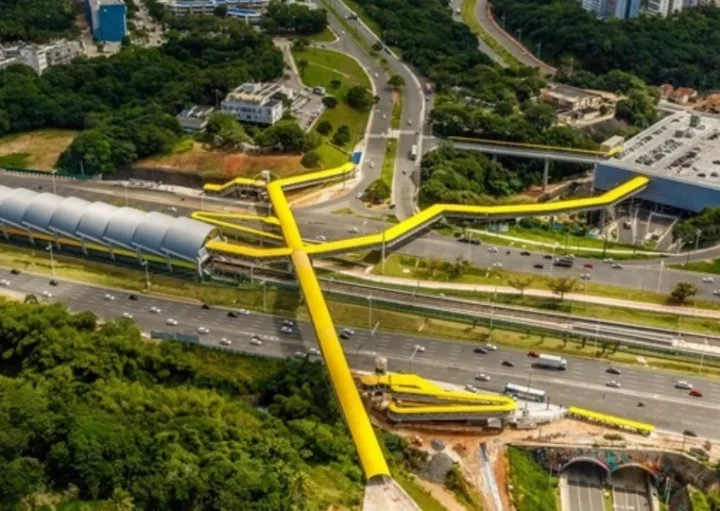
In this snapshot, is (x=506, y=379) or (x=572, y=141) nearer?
(x=506, y=379)

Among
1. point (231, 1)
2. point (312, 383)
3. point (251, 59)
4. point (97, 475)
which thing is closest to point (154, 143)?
point (251, 59)

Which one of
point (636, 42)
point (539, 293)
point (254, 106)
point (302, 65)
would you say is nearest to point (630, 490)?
point (539, 293)

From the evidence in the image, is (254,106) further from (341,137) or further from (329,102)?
(329,102)

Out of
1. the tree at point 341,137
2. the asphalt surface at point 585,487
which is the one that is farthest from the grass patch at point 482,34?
the asphalt surface at point 585,487

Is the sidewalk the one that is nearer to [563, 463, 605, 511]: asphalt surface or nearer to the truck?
the truck

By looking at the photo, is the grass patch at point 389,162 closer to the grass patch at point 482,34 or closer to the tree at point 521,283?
the tree at point 521,283

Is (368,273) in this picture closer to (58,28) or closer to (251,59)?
(251,59)

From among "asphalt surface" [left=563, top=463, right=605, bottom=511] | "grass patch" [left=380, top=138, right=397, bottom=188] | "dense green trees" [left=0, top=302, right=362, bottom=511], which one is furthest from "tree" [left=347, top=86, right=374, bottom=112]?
"asphalt surface" [left=563, top=463, right=605, bottom=511]
